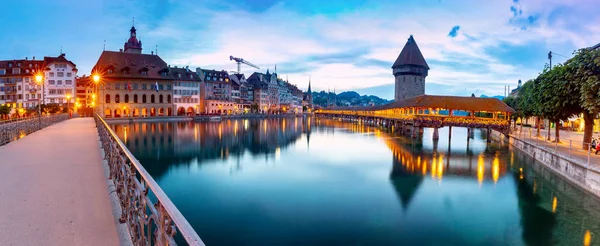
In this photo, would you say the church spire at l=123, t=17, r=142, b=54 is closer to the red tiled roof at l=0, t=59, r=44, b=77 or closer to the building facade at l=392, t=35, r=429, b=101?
the red tiled roof at l=0, t=59, r=44, b=77

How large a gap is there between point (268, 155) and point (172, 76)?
54861mm

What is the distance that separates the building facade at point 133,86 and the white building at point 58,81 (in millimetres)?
6242

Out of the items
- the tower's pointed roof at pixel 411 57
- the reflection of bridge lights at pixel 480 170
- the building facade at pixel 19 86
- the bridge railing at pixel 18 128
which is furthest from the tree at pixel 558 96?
the building facade at pixel 19 86

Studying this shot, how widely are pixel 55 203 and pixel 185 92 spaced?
7751 cm

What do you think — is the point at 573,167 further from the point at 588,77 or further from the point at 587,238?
the point at 587,238

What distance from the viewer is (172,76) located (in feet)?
254

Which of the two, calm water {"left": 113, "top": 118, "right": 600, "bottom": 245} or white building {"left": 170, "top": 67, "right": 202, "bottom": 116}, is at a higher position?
white building {"left": 170, "top": 67, "right": 202, "bottom": 116}

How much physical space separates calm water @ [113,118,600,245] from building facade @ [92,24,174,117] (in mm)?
48155

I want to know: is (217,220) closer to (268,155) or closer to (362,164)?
(362,164)

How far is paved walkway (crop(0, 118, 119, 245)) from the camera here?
16.9ft

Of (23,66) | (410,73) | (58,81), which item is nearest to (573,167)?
(410,73)

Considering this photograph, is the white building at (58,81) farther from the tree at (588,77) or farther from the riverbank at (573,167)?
the tree at (588,77)

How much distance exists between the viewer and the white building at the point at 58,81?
73875 mm

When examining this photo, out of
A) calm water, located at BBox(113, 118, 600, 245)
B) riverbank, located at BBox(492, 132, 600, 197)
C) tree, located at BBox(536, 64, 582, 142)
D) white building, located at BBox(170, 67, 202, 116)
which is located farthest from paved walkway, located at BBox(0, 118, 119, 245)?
white building, located at BBox(170, 67, 202, 116)
